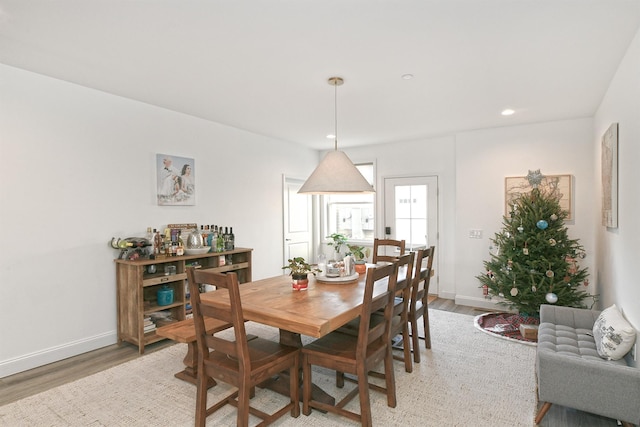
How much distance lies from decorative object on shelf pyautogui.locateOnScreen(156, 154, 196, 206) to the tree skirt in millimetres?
3781

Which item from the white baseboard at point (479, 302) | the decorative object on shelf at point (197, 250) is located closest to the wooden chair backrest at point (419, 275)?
the white baseboard at point (479, 302)

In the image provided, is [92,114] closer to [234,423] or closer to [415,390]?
[234,423]

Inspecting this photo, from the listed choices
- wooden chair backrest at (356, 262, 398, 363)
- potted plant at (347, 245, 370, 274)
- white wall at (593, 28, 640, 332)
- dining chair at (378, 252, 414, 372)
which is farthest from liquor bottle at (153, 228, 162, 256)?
white wall at (593, 28, 640, 332)

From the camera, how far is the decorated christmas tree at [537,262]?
3910 mm

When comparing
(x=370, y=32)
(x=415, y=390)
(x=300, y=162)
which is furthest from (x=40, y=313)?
(x=300, y=162)

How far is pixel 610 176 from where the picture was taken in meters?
3.07

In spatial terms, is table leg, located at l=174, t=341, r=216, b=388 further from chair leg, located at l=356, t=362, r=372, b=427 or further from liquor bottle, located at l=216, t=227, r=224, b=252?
liquor bottle, located at l=216, t=227, r=224, b=252

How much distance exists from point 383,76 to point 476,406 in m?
2.66

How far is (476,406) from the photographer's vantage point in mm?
2543

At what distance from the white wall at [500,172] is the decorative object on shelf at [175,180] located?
373 cm

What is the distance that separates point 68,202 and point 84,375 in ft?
5.05

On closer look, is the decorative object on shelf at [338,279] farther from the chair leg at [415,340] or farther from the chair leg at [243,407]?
the chair leg at [243,407]

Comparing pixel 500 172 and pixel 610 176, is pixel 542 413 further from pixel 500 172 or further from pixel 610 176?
pixel 500 172

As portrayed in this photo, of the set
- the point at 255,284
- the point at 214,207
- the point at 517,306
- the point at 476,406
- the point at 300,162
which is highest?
the point at 300,162
